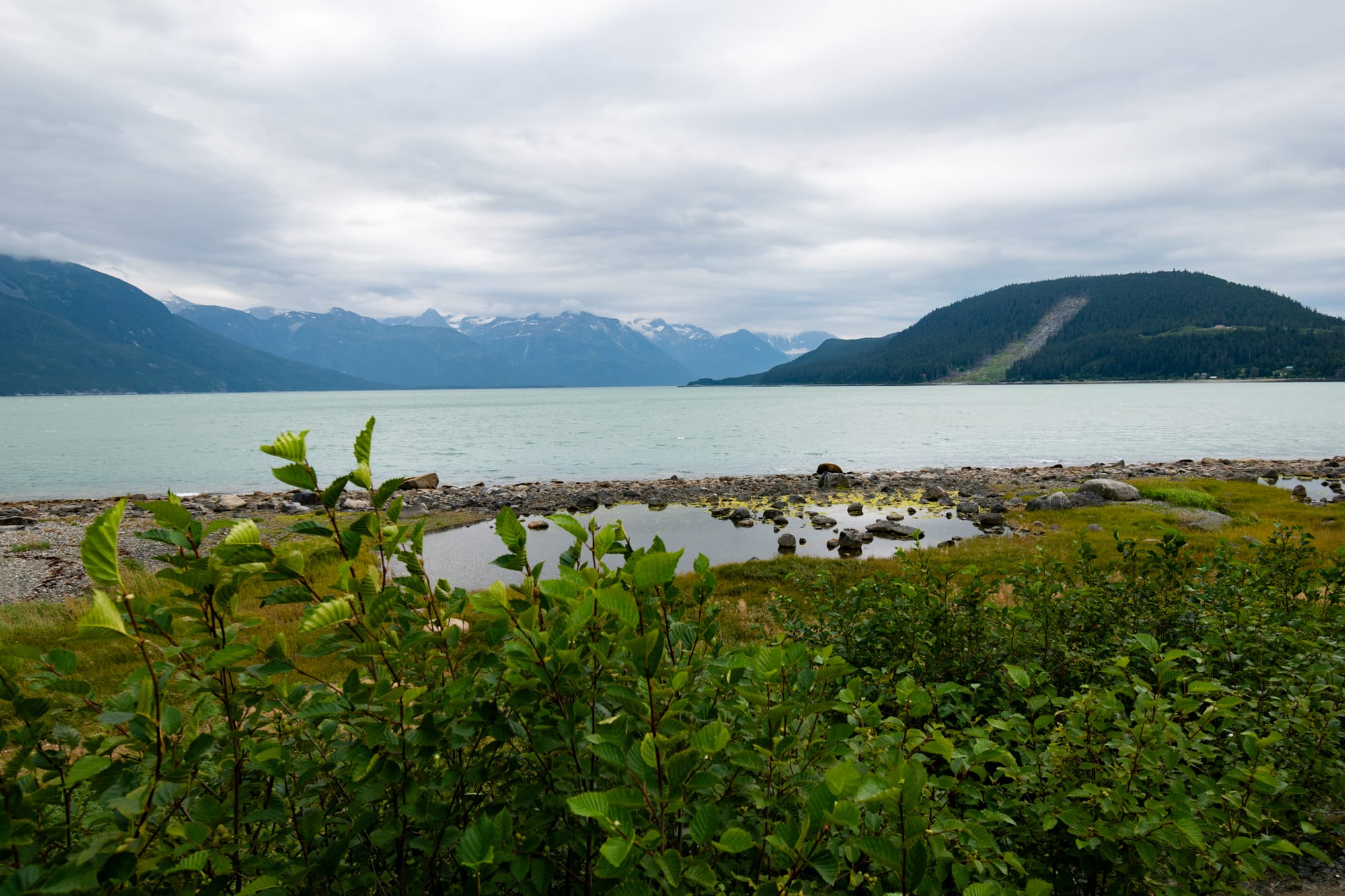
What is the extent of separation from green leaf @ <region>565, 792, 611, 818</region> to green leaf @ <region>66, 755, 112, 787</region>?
52.0 inches

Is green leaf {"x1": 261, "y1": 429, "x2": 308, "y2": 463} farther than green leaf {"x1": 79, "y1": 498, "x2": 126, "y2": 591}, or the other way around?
green leaf {"x1": 261, "y1": 429, "x2": 308, "y2": 463}

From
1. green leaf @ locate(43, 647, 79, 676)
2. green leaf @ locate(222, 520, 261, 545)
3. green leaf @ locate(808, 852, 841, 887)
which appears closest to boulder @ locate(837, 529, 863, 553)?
green leaf @ locate(808, 852, 841, 887)

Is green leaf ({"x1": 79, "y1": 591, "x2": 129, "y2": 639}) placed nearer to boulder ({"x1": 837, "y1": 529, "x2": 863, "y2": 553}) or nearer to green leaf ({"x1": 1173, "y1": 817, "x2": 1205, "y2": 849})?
green leaf ({"x1": 1173, "y1": 817, "x2": 1205, "y2": 849})

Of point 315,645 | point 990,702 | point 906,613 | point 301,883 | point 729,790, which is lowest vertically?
point 990,702

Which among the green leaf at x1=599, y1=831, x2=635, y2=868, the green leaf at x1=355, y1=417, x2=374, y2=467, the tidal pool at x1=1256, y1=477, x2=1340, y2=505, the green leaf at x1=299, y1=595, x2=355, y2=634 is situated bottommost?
the tidal pool at x1=1256, y1=477, x2=1340, y2=505

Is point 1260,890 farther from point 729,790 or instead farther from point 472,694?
point 472,694

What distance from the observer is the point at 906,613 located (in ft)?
20.0

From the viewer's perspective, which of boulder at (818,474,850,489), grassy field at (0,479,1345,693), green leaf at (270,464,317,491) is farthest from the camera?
boulder at (818,474,850,489)

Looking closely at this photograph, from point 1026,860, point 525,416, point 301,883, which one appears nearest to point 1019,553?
point 1026,860

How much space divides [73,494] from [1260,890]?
63.2 m

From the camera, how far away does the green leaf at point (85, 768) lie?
5.45 feet

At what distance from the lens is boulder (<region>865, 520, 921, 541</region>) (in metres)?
27.3

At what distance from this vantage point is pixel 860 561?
20328 mm

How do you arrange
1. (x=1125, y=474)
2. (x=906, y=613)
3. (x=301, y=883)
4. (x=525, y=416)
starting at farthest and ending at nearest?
(x=525, y=416), (x=1125, y=474), (x=906, y=613), (x=301, y=883)
